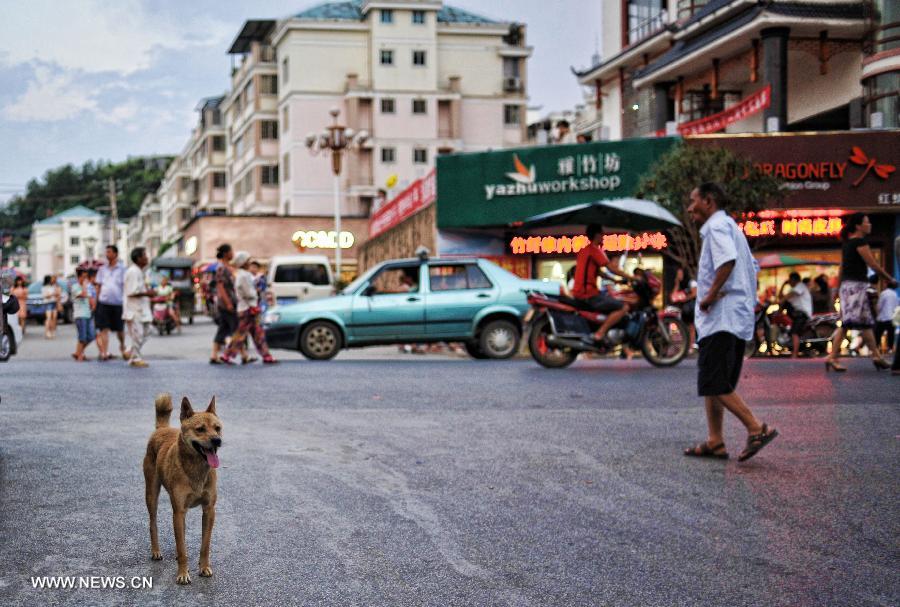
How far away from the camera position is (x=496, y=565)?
4930 millimetres

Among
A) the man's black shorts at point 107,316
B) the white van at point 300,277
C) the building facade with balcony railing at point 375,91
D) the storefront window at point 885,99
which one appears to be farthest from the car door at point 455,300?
the building facade with balcony railing at point 375,91

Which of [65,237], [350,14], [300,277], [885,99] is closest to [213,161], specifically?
[350,14]

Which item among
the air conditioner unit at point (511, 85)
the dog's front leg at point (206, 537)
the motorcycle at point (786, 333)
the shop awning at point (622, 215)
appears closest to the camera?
the dog's front leg at point (206, 537)

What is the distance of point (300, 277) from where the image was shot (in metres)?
33.7

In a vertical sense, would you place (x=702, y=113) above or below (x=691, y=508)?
above

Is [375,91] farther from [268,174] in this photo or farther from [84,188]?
[84,188]

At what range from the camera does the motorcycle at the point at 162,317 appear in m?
31.9

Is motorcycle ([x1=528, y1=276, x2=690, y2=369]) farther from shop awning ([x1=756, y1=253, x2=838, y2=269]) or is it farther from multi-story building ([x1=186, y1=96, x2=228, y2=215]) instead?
multi-story building ([x1=186, y1=96, x2=228, y2=215])

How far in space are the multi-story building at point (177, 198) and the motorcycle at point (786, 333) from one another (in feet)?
242

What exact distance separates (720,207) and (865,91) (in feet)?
80.6

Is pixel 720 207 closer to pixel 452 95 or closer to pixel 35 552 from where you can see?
pixel 35 552

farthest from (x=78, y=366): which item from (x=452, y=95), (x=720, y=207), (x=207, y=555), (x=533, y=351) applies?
(x=452, y=95)

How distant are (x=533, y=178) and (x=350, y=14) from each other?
3761cm

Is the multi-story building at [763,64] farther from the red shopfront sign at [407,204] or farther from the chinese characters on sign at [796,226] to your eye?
the red shopfront sign at [407,204]
